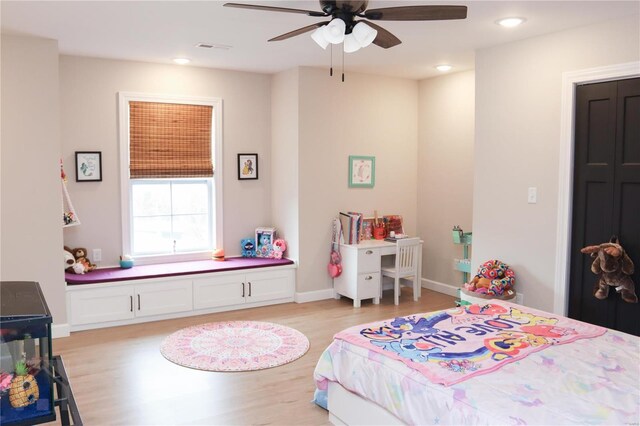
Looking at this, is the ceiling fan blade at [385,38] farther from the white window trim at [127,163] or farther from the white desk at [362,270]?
the white window trim at [127,163]

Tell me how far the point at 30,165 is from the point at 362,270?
3179 millimetres

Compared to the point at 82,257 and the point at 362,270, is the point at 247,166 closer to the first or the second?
the point at 362,270

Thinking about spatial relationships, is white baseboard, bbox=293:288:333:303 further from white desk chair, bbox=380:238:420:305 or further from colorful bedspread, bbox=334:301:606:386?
colorful bedspread, bbox=334:301:606:386

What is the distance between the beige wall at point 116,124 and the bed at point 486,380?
121 inches

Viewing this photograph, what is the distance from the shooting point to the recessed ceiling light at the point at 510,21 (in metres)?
3.75

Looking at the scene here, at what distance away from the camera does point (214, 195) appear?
5.84 m

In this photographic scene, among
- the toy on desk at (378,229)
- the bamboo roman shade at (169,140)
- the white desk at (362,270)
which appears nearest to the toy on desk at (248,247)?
the bamboo roman shade at (169,140)

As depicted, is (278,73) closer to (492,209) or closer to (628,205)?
(492,209)

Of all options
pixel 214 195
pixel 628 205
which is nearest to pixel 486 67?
pixel 628 205

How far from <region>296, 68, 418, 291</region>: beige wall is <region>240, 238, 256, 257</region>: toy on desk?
60 centimetres

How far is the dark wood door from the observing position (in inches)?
145

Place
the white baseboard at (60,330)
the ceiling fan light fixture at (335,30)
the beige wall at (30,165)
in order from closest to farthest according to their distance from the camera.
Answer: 1. the ceiling fan light fixture at (335,30)
2. the beige wall at (30,165)
3. the white baseboard at (60,330)

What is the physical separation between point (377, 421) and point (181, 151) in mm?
3848

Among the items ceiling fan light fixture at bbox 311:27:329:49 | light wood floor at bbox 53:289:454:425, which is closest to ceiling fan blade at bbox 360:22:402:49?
ceiling fan light fixture at bbox 311:27:329:49
